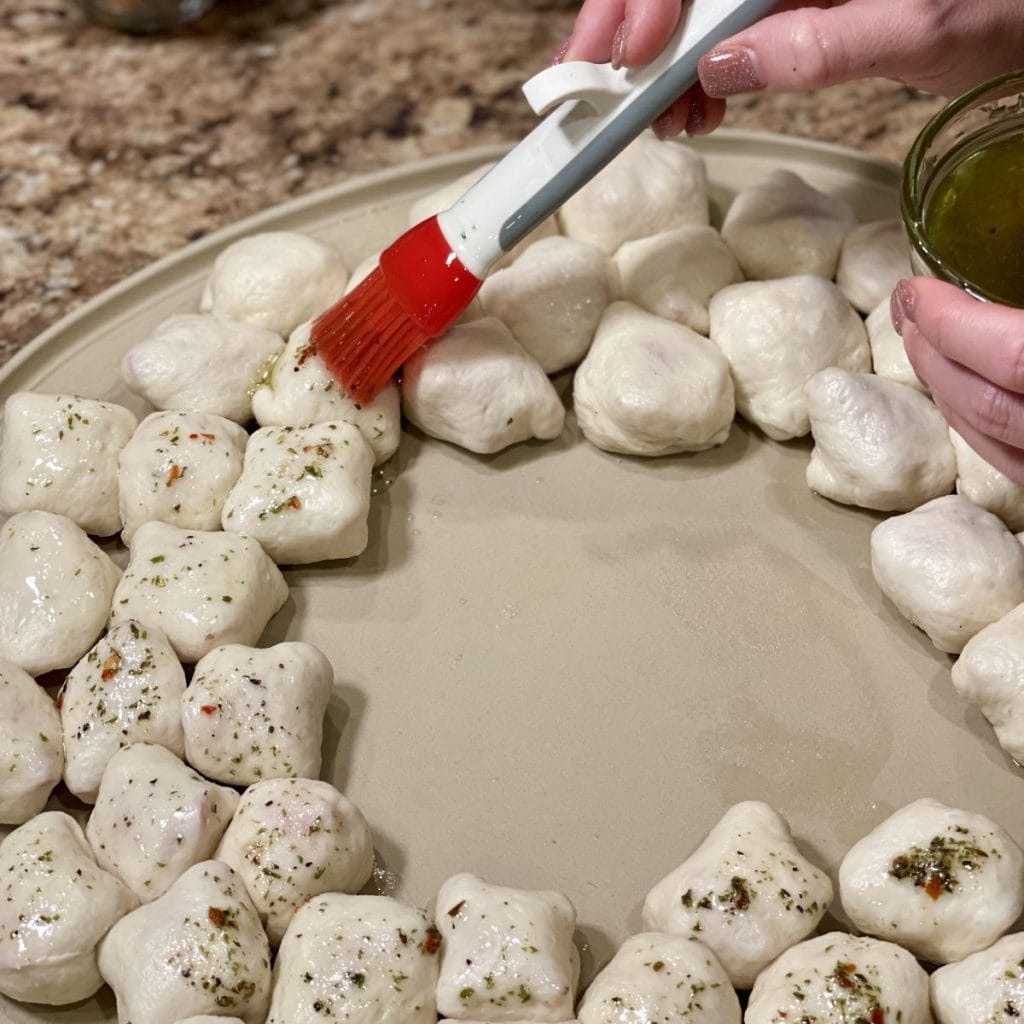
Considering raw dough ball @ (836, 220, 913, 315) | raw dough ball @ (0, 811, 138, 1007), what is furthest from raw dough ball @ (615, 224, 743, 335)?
raw dough ball @ (0, 811, 138, 1007)

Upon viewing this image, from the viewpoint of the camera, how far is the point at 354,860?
1.19 metres

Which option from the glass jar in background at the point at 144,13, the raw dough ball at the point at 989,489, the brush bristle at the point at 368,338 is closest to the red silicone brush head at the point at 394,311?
the brush bristle at the point at 368,338

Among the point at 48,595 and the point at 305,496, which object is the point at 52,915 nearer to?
the point at 48,595

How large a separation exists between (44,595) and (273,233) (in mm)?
584

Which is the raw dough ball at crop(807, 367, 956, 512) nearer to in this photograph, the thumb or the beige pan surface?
the beige pan surface

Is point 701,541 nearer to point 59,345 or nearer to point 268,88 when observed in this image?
point 59,345

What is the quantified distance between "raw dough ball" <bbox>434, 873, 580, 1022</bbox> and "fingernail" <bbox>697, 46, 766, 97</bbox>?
810mm

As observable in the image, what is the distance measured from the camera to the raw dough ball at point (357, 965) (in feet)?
3.56

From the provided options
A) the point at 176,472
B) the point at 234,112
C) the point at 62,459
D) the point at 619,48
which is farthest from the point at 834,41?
the point at 234,112

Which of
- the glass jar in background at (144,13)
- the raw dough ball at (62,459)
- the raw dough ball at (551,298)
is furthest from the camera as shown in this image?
the glass jar in background at (144,13)

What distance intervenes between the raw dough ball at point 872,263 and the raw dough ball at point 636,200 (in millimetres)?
206

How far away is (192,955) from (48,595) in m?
0.45

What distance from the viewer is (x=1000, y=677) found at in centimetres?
125

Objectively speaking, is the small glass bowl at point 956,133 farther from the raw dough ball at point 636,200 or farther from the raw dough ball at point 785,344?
the raw dough ball at point 636,200
